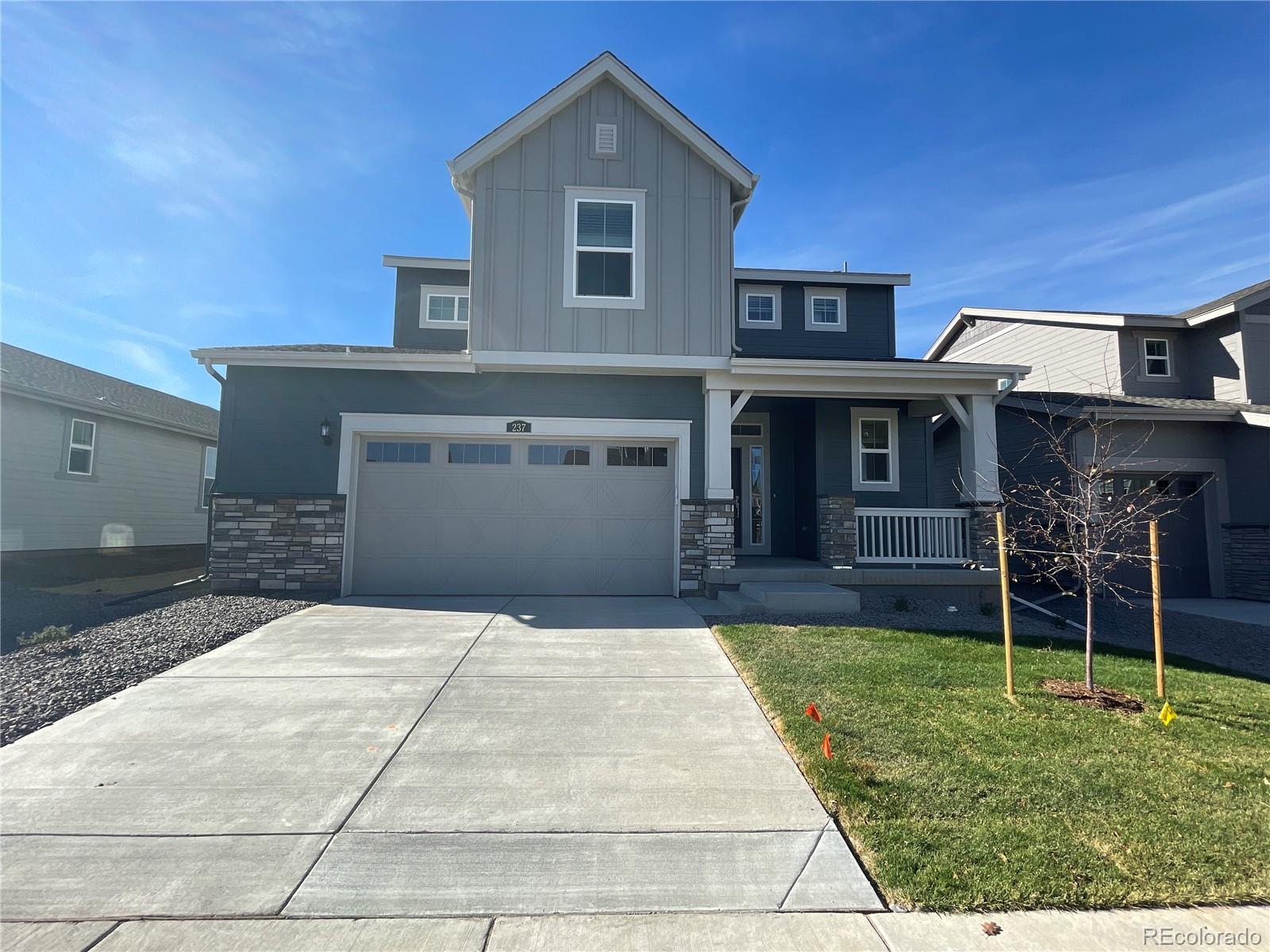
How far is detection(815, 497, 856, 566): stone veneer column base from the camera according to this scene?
953 cm

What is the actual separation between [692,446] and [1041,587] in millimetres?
7427

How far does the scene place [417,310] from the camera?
12.9 meters

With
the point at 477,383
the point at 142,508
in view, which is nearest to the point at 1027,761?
the point at 477,383

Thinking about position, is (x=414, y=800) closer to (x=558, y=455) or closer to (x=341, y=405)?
(x=558, y=455)

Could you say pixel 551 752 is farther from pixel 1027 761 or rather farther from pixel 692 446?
pixel 692 446

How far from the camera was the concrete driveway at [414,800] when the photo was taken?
8.66 ft

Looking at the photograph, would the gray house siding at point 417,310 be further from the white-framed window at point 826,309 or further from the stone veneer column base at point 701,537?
the white-framed window at point 826,309

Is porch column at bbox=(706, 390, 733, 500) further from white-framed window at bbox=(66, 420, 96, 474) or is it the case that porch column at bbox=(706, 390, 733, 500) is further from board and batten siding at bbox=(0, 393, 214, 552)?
white-framed window at bbox=(66, 420, 96, 474)

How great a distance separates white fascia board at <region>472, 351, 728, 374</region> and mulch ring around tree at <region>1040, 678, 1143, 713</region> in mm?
5790

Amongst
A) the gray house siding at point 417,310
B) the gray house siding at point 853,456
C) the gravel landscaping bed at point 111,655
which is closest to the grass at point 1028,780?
the gravel landscaping bed at point 111,655

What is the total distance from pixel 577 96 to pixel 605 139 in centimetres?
77

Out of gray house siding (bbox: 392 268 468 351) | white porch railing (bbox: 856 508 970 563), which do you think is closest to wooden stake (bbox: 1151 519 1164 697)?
white porch railing (bbox: 856 508 970 563)

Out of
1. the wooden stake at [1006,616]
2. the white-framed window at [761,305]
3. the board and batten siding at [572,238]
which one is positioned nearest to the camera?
the wooden stake at [1006,616]

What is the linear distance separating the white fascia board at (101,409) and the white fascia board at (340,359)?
4952 millimetres
